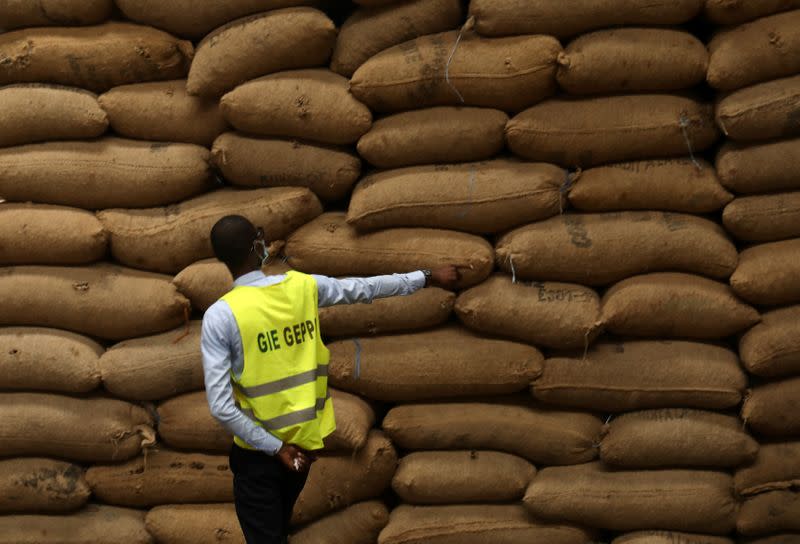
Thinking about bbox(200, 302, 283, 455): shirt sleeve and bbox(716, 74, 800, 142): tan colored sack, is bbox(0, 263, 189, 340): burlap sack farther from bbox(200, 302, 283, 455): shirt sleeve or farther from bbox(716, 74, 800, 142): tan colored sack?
bbox(716, 74, 800, 142): tan colored sack

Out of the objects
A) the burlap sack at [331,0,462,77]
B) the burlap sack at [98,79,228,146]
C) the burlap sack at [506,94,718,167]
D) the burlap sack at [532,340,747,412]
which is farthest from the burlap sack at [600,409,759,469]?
the burlap sack at [98,79,228,146]

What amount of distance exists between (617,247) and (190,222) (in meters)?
1.65

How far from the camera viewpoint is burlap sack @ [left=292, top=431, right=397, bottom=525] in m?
3.84

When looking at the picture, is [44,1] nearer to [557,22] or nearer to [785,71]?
[557,22]

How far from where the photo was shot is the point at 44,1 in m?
4.04

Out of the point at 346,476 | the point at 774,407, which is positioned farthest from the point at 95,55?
the point at 774,407

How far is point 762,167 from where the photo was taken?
11.9ft

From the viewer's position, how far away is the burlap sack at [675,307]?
367 cm

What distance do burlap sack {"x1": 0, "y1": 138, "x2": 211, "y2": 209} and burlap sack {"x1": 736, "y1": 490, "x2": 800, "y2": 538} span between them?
96.1 inches

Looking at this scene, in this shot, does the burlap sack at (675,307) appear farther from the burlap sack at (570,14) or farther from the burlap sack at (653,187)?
the burlap sack at (570,14)

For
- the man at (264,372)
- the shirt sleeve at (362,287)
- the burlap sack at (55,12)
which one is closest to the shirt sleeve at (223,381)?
the man at (264,372)

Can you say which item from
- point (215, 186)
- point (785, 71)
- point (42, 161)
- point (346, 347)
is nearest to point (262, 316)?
point (346, 347)

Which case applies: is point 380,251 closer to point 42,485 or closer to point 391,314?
point 391,314

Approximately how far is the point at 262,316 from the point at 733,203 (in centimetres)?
181
